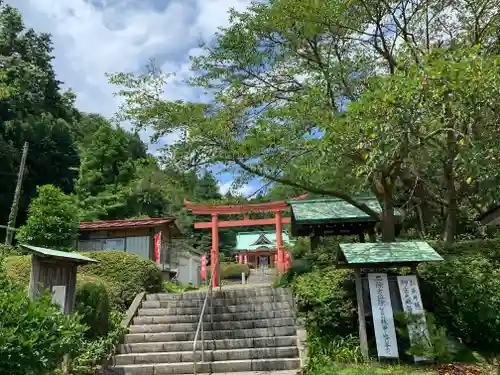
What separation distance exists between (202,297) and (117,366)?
3.49 meters

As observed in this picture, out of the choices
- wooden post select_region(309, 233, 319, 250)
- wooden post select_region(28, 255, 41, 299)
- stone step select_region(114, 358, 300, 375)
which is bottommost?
stone step select_region(114, 358, 300, 375)

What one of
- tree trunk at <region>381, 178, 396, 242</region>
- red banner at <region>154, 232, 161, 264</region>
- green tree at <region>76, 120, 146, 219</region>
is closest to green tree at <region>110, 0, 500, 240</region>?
tree trunk at <region>381, 178, 396, 242</region>

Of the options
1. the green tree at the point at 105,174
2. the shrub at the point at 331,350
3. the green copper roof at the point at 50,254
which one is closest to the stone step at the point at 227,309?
the shrub at the point at 331,350

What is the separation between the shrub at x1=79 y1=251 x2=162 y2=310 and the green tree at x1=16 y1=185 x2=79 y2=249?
8.36 ft

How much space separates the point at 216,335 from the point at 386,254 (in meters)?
4.21

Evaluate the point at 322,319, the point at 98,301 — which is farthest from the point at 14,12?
the point at 322,319

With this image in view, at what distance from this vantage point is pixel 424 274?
948 cm

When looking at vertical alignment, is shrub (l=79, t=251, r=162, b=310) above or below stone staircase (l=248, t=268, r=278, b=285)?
below

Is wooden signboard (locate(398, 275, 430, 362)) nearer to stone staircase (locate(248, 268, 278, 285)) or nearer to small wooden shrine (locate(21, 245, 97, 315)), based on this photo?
small wooden shrine (locate(21, 245, 97, 315))

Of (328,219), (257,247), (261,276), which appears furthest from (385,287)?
(257,247)

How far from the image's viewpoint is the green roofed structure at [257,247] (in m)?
43.8

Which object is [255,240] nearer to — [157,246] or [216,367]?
[157,246]

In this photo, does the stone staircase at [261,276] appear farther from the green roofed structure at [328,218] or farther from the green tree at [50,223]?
the green tree at [50,223]

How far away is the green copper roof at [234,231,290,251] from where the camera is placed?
1734 inches
